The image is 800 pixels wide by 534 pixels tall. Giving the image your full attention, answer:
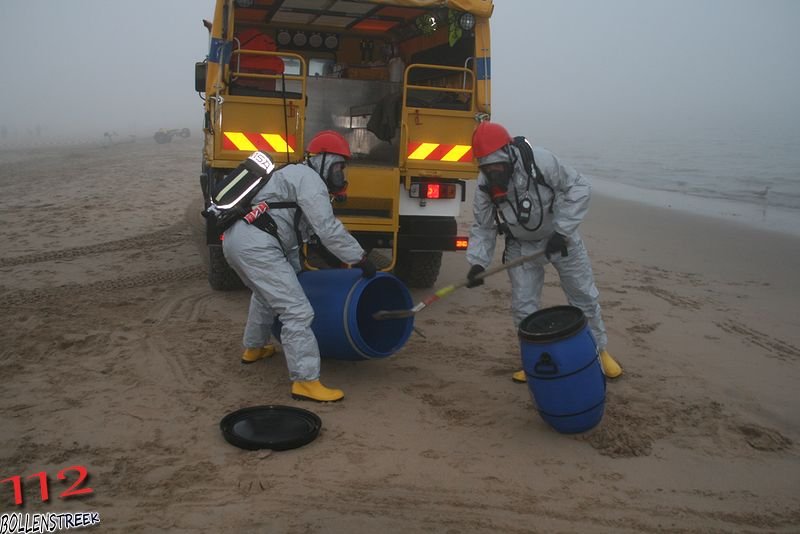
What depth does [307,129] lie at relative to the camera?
25.1 ft

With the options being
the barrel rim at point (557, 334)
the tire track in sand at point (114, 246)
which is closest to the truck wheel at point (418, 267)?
the barrel rim at point (557, 334)

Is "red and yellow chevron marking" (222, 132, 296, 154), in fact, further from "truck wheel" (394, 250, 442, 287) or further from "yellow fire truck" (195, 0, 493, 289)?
"truck wheel" (394, 250, 442, 287)

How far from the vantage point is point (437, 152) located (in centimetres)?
597

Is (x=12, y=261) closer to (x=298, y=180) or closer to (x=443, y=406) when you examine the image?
(x=298, y=180)

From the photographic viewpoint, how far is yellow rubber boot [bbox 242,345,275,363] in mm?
4820

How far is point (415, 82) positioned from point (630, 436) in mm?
4868

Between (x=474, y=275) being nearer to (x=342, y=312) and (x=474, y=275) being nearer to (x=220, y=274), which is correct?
(x=342, y=312)

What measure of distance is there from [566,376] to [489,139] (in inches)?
58.4

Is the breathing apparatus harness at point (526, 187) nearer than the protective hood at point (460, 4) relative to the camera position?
Yes

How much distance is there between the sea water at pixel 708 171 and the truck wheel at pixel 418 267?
3982 millimetres

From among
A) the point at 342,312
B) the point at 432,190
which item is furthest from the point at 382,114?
the point at 342,312

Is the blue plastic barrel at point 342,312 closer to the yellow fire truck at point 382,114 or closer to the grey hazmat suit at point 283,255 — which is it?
the grey hazmat suit at point 283,255

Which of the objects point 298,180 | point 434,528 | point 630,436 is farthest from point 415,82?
point 434,528

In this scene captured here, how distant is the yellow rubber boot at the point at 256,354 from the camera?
4.82m
